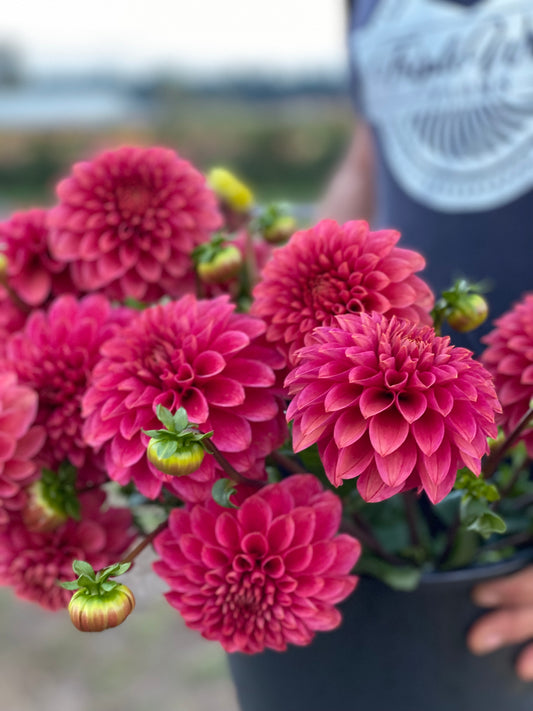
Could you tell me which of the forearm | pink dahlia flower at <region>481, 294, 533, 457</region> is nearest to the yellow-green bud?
pink dahlia flower at <region>481, 294, 533, 457</region>

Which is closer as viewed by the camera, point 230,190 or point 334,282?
point 334,282

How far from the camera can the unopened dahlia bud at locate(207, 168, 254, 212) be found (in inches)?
14.2

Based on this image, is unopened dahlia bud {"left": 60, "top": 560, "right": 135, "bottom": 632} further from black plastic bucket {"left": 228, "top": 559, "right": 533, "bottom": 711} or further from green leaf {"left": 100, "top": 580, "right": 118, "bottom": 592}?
black plastic bucket {"left": 228, "top": 559, "right": 533, "bottom": 711}

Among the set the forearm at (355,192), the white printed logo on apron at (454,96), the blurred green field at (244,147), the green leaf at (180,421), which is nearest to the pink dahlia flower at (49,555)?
the green leaf at (180,421)

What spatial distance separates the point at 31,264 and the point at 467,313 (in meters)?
0.19

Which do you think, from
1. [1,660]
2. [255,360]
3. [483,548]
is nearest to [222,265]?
[255,360]

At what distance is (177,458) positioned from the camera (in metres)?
0.21

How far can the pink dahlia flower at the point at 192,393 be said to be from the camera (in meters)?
0.23

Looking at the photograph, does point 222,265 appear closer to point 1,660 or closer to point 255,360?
point 255,360

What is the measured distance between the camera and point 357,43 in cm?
68

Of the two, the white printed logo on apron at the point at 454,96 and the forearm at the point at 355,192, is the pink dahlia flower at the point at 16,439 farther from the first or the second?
the forearm at the point at 355,192

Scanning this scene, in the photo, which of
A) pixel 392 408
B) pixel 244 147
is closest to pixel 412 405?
pixel 392 408

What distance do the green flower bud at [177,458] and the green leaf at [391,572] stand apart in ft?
0.40

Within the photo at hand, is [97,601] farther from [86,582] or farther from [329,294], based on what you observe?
[329,294]
